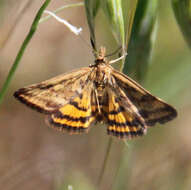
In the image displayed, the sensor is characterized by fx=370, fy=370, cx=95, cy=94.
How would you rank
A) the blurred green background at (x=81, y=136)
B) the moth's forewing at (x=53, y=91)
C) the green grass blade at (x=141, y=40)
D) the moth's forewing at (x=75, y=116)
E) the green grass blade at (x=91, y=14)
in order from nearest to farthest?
the green grass blade at (x=91, y=14) < the green grass blade at (x=141, y=40) < the moth's forewing at (x=53, y=91) < the moth's forewing at (x=75, y=116) < the blurred green background at (x=81, y=136)

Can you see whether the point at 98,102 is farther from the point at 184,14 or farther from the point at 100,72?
the point at 184,14

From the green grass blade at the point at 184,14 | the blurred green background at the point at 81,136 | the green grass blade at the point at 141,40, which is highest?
the green grass blade at the point at 184,14

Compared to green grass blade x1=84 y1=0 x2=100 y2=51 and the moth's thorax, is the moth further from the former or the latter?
green grass blade x1=84 y1=0 x2=100 y2=51

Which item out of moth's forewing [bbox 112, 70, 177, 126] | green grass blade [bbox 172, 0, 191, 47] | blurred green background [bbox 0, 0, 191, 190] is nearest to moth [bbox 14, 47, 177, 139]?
moth's forewing [bbox 112, 70, 177, 126]

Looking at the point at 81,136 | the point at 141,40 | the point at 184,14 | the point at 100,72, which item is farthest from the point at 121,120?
the point at 81,136

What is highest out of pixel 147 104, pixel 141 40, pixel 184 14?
pixel 184 14

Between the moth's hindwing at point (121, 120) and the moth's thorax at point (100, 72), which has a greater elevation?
the moth's thorax at point (100, 72)

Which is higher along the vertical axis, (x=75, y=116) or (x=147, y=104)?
(x=147, y=104)

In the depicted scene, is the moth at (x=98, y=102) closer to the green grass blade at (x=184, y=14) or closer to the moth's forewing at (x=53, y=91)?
the moth's forewing at (x=53, y=91)

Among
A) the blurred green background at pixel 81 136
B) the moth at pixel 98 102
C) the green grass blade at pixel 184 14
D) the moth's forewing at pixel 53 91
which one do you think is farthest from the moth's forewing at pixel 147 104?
the blurred green background at pixel 81 136
